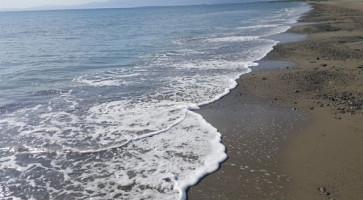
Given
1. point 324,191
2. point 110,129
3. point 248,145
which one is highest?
point 110,129

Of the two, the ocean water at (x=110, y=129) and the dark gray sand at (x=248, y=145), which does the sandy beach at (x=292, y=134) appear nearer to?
the dark gray sand at (x=248, y=145)

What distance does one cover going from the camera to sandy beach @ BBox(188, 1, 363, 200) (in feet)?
20.6

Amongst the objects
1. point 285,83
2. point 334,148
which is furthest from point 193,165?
point 285,83

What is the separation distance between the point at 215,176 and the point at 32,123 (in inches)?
250

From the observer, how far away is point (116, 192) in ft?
20.6

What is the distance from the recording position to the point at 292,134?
871 centimetres

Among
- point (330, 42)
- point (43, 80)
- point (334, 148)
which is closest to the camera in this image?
point (334, 148)

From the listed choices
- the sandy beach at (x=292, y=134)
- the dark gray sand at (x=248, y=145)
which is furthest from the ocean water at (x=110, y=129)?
the sandy beach at (x=292, y=134)

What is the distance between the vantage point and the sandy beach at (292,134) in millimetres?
6289

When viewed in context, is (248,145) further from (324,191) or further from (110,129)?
(110,129)

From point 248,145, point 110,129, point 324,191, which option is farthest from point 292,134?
point 110,129

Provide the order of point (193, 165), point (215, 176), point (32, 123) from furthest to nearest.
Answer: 1. point (32, 123)
2. point (193, 165)
3. point (215, 176)

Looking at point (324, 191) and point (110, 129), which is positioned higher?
point (110, 129)

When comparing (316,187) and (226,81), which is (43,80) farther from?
(316,187)
